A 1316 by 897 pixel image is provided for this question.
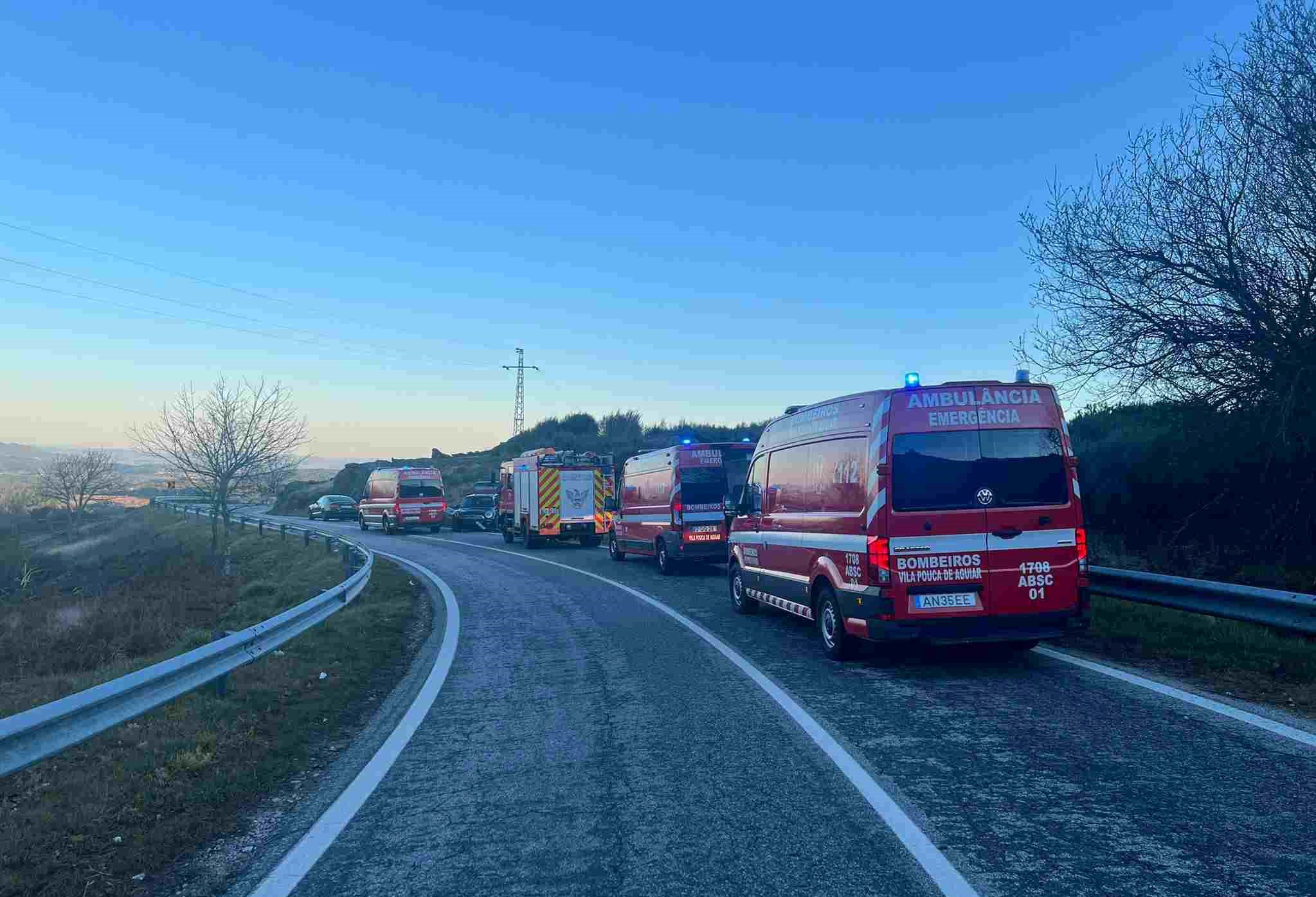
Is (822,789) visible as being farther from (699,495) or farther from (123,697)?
(699,495)

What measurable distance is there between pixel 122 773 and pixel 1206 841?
596cm

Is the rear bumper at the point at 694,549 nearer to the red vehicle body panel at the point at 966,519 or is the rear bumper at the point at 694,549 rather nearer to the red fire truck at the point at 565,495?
the red vehicle body panel at the point at 966,519

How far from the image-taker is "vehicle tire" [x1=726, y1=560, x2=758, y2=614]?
40.7 ft

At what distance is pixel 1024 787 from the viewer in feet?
16.5

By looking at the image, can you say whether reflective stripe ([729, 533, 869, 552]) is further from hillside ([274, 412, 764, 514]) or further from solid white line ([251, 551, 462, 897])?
hillside ([274, 412, 764, 514])

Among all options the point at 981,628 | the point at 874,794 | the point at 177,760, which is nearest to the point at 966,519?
the point at 981,628

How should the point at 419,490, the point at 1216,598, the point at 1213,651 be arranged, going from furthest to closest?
the point at 419,490
the point at 1213,651
the point at 1216,598

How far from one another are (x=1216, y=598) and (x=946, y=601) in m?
2.83

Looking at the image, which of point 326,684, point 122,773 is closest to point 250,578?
point 326,684

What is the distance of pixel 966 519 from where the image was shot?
8000mm

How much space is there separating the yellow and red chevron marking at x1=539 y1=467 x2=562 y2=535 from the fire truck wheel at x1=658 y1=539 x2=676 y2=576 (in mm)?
9249

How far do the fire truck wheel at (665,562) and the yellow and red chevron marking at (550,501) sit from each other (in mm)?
9249

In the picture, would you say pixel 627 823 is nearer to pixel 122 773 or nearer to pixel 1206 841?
pixel 1206 841

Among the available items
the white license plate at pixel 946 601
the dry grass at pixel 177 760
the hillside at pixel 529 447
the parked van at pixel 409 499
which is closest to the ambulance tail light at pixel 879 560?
the white license plate at pixel 946 601
